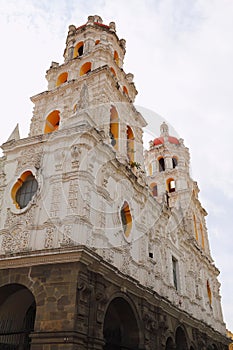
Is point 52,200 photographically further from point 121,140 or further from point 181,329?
point 181,329

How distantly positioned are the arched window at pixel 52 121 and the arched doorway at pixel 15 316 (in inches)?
384

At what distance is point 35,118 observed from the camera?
68.7 ft

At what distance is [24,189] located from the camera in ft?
52.1

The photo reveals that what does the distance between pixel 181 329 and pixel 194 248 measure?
294 inches

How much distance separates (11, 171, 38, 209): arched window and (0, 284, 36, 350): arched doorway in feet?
11.5

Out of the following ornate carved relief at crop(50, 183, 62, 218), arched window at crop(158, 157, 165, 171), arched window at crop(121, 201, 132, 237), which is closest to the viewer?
Answer: ornate carved relief at crop(50, 183, 62, 218)

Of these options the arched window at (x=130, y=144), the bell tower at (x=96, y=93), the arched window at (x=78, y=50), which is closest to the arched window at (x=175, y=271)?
the bell tower at (x=96, y=93)

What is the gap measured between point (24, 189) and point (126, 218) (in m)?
5.11

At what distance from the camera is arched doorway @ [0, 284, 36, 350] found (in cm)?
1349

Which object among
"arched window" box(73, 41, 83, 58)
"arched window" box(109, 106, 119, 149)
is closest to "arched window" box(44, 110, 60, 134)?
"arched window" box(109, 106, 119, 149)

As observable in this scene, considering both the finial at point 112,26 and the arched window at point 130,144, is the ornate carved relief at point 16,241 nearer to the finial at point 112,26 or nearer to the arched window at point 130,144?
the arched window at point 130,144

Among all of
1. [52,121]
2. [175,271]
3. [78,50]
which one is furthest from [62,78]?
[175,271]

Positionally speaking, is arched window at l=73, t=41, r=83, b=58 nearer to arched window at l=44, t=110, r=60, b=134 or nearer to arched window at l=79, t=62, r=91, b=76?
arched window at l=79, t=62, r=91, b=76

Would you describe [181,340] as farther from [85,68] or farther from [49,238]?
[85,68]
